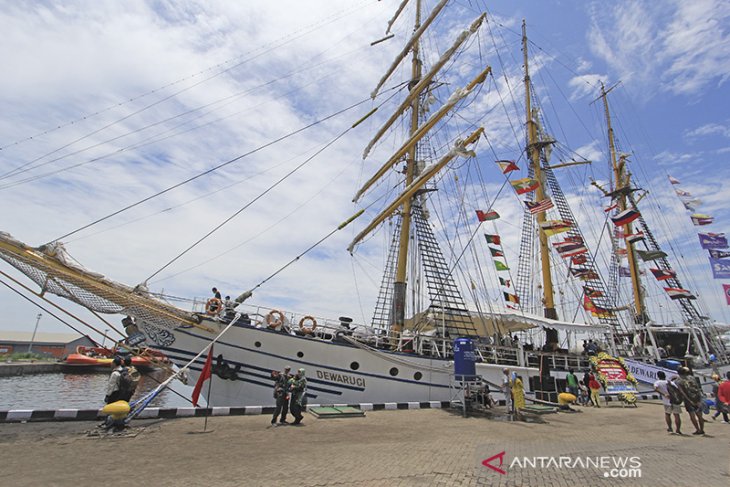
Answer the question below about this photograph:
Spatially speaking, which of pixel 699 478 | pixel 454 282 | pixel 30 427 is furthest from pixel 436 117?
pixel 30 427

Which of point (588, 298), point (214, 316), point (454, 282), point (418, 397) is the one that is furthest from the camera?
point (588, 298)

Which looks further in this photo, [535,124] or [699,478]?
[535,124]

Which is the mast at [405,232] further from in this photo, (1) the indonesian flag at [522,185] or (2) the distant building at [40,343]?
(2) the distant building at [40,343]

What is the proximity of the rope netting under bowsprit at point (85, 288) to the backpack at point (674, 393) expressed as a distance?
1284 centimetres

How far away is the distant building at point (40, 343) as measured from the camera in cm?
5050

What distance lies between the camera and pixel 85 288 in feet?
33.0

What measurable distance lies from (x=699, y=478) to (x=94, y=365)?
44766 millimetres

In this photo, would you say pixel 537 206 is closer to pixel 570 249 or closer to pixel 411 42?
pixel 570 249

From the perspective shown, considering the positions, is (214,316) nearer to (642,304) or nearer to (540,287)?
(540,287)

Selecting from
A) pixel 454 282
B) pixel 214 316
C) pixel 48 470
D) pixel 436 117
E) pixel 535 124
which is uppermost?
pixel 535 124

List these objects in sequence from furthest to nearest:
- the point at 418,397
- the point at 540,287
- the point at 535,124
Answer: the point at 535,124 → the point at 540,287 → the point at 418,397

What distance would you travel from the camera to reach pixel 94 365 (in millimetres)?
36531

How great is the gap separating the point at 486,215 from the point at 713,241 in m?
15.1

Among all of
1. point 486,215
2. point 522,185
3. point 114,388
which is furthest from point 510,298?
point 114,388
